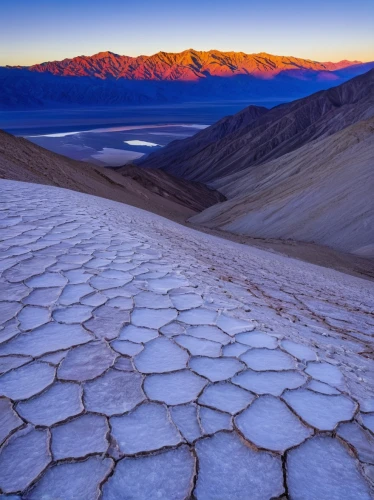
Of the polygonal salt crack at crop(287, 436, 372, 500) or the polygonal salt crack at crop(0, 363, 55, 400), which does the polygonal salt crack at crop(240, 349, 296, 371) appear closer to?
the polygonal salt crack at crop(287, 436, 372, 500)

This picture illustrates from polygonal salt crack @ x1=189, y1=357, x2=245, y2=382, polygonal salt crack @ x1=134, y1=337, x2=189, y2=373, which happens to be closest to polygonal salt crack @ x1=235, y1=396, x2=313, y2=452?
polygonal salt crack @ x1=189, y1=357, x2=245, y2=382

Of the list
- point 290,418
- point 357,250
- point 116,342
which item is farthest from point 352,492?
point 357,250

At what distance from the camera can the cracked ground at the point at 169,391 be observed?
1.12 metres

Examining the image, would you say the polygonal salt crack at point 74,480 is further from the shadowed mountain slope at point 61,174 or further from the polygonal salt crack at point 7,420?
the shadowed mountain slope at point 61,174

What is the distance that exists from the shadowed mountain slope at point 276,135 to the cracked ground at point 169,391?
4865cm

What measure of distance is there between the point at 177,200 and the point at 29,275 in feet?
89.5

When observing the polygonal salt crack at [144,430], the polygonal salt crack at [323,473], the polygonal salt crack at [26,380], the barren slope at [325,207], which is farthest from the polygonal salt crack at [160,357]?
the barren slope at [325,207]

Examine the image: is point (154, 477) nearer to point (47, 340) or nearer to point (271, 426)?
point (271, 426)

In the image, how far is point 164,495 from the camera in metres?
1.06

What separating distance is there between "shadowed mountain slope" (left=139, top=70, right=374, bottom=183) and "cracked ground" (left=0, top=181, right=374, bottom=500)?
160 feet

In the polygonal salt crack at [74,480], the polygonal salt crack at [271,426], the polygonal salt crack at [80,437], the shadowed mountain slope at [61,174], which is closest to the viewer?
the polygonal salt crack at [74,480]

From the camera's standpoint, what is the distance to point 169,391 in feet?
4.85

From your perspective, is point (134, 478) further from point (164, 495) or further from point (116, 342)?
point (116, 342)

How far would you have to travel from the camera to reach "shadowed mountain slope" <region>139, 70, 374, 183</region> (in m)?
50.5
